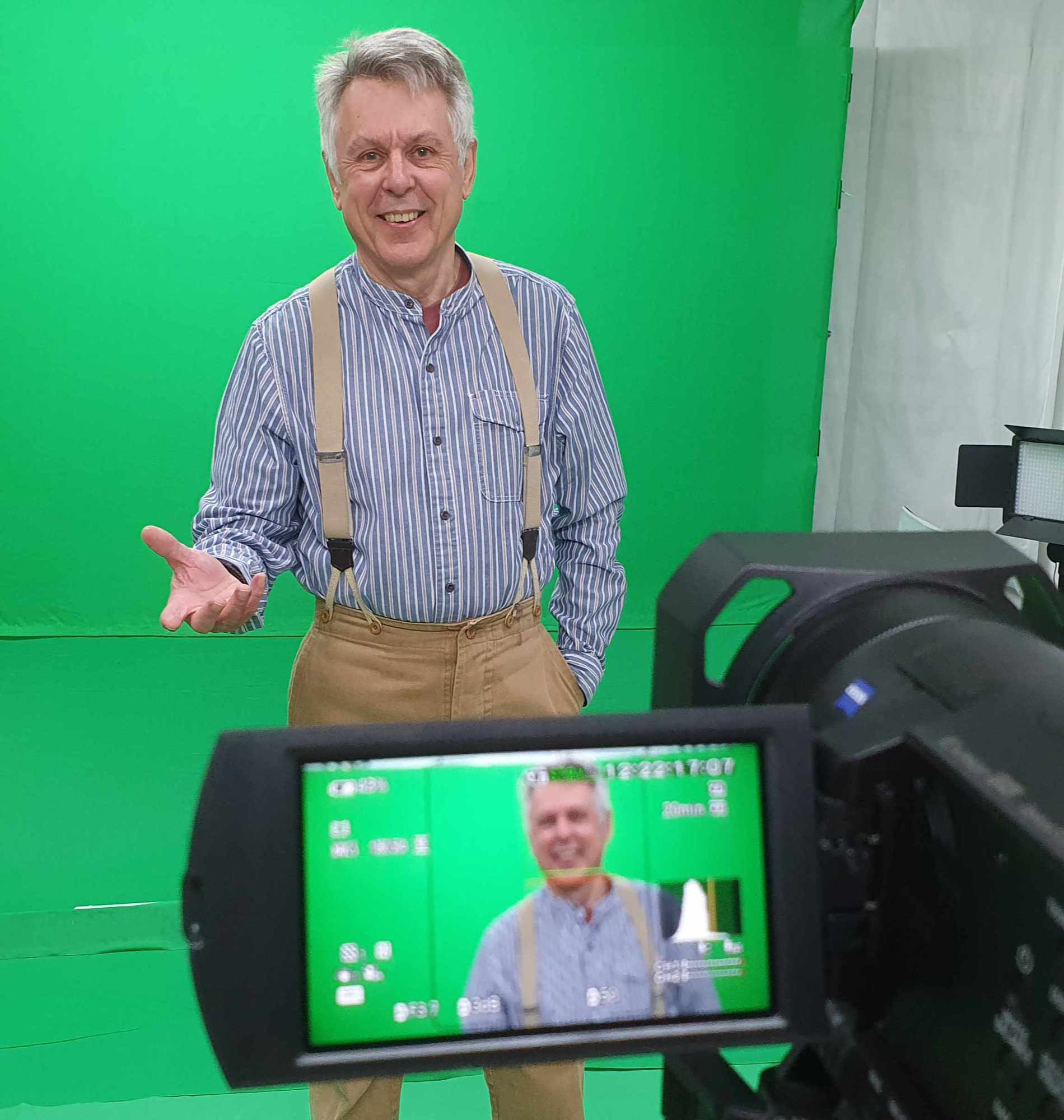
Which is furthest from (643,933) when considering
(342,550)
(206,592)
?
(342,550)

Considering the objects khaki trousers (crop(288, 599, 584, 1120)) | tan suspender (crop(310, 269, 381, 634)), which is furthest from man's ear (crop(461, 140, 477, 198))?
khaki trousers (crop(288, 599, 584, 1120))

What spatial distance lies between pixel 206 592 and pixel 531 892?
2.45 feet

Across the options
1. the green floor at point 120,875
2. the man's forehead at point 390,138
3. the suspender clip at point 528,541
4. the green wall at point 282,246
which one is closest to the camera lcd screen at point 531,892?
the suspender clip at point 528,541

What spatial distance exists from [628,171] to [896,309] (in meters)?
0.98

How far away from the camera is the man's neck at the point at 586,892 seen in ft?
2.11

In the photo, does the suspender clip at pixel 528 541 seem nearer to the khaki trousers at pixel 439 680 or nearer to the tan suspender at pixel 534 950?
the khaki trousers at pixel 439 680

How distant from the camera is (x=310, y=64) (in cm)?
384

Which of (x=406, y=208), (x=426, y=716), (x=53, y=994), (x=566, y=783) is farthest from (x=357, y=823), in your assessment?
(x=53, y=994)

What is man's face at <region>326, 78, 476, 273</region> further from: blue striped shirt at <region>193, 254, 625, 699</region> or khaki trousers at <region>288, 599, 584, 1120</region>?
khaki trousers at <region>288, 599, 584, 1120</region>

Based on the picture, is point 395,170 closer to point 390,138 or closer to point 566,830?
point 390,138

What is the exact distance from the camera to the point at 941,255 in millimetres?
3600

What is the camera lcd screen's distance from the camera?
0.62 meters

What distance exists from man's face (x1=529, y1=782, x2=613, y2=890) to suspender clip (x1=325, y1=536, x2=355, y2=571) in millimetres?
860

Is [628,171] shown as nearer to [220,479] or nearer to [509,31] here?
[509,31]
